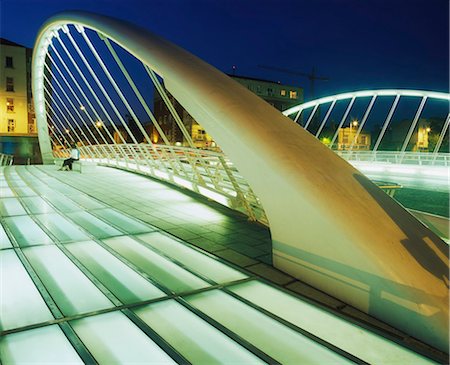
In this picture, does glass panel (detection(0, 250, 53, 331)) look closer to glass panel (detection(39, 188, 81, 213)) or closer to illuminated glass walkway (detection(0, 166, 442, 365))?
illuminated glass walkway (detection(0, 166, 442, 365))

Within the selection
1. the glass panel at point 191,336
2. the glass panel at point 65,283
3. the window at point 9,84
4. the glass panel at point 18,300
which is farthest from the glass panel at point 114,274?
the window at point 9,84

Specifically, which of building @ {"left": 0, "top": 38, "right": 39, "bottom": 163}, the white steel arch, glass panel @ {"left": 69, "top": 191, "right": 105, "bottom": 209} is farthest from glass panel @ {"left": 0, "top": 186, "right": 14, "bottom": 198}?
building @ {"left": 0, "top": 38, "right": 39, "bottom": 163}

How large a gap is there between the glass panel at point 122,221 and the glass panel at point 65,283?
1.18m

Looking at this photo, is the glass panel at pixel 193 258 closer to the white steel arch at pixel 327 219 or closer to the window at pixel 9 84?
the white steel arch at pixel 327 219

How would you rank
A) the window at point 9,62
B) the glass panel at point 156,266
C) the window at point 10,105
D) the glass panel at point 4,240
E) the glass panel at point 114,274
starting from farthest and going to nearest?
the window at point 9,62, the window at point 10,105, the glass panel at point 4,240, the glass panel at point 156,266, the glass panel at point 114,274

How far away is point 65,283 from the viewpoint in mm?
3154

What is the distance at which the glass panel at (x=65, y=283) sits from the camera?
2777 mm

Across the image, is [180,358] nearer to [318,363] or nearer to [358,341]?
[318,363]

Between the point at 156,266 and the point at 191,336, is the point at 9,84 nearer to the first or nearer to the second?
the point at 156,266

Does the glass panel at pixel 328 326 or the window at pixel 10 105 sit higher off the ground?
the window at pixel 10 105

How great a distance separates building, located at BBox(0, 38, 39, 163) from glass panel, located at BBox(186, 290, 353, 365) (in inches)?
1571

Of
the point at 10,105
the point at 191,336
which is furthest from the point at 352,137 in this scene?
the point at 191,336

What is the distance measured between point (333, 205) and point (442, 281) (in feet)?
3.26

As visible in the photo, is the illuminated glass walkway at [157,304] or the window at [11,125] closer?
the illuminated glass walkway at [157,304]
